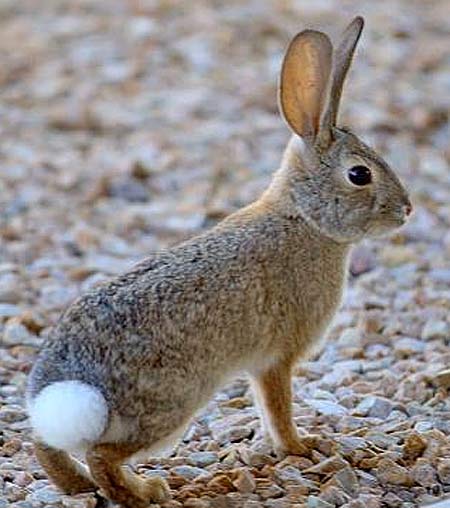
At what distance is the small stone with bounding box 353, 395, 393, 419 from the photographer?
497cm

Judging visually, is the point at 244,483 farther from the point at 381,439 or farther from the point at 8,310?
the point at 8,310

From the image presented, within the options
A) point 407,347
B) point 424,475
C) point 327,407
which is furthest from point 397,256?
point 424,475

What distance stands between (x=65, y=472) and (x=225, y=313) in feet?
2.13

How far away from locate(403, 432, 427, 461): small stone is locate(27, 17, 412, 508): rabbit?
30cm

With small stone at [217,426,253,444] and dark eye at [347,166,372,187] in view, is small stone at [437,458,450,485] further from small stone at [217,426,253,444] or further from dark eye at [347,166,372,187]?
dark eye at [347,166,372,187]

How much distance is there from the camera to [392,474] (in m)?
4.40

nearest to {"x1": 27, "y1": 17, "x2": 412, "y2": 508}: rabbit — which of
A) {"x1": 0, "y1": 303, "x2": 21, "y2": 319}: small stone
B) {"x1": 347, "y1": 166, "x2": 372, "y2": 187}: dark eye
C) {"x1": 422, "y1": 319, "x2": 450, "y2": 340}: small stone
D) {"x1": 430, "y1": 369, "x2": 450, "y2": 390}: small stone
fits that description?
{"x1": 347, "y1": 166, "x2": 372, "y2": 187}: dark eye

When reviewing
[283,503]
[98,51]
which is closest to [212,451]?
[283,503]

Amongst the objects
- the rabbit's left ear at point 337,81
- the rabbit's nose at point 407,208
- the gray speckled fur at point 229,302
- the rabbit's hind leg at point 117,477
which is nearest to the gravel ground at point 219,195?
the rabbit's hind leg at point 117,477

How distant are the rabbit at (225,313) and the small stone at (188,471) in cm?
24

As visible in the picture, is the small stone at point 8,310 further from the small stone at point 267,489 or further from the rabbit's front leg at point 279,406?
the small stone at point 267,489

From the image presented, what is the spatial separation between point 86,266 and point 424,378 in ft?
6.32

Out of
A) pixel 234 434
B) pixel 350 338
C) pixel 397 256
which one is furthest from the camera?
pixel 397 256

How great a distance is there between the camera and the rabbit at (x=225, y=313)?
4.01m
